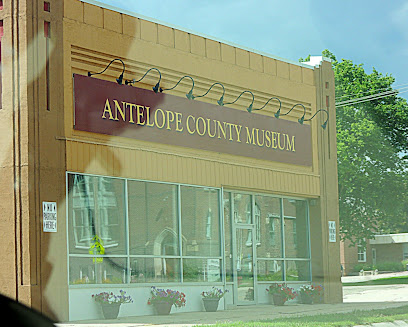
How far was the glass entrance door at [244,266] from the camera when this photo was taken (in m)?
19.0

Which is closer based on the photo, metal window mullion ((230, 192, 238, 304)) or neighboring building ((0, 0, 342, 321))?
neighboring building ((0, 0, 342, 321))

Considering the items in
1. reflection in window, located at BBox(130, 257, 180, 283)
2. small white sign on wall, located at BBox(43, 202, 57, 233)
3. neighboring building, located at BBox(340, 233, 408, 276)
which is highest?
small white sign on wall, located at BBox(43, 202, 57, 233)

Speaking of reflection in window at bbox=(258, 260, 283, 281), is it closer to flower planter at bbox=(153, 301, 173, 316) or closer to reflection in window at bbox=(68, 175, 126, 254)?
flower planter at bbox=(153, 301, 173, 316)

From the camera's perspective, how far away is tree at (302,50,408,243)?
1588 inches

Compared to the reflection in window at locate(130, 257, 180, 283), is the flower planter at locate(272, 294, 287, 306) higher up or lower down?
lower down

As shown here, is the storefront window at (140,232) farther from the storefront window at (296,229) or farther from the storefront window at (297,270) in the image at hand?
the storefront window at (296,229)

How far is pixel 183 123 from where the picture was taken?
57.8 feet

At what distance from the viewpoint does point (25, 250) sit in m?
13.5

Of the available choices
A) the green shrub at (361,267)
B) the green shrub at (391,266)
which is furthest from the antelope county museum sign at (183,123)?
the green shrub at (391,266)

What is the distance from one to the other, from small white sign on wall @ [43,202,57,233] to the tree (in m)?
28.5

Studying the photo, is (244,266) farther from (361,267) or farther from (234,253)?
(361,267)

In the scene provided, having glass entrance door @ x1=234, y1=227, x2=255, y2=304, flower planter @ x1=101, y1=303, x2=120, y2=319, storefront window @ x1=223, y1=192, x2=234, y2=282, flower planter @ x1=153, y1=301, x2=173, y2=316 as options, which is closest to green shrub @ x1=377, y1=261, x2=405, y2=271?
glass entrance door @ x1=234, y1=227, x2=255, y2=304

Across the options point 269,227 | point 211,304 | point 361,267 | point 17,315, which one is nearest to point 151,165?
point 211,304

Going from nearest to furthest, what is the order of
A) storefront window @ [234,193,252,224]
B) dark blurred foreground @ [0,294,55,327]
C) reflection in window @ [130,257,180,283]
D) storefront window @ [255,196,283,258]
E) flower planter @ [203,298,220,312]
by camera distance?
dark blurred foreground @ [0,294,55,327] → reflection in window @ [130,257,180,283] → flower planter @ [203,298,220,312] → storefront window @ [234,193,252,224] → storefront window @ [255,196,283,258]
